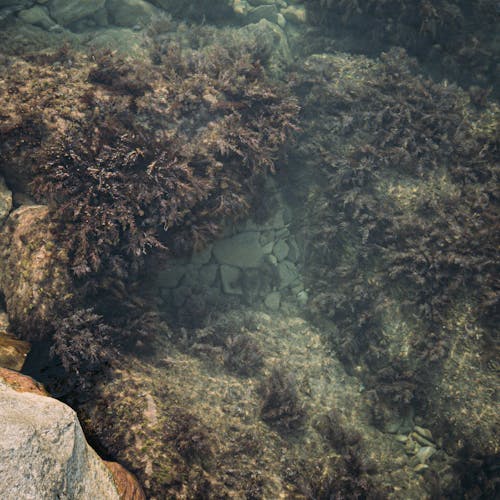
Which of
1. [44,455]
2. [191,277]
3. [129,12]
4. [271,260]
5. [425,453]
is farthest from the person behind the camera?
[129,12]

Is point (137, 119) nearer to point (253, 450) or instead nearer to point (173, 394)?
point (173, 394)

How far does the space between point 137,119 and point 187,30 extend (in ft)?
14.6

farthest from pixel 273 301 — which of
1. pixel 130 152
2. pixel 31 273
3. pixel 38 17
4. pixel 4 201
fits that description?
pixel 38 17

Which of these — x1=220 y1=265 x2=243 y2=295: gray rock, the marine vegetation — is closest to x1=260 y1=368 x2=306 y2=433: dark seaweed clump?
the marine vegetation

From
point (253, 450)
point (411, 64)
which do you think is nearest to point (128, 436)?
point (253, 450)

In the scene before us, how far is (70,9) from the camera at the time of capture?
879 centimetres

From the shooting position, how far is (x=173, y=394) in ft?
17.8

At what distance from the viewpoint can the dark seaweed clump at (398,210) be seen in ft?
22.7

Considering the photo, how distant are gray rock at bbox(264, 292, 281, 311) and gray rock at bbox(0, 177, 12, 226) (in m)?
5.48

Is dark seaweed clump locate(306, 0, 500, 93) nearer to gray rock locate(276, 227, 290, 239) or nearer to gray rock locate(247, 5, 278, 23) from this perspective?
gray rock locate(247, 5, 278, 23)

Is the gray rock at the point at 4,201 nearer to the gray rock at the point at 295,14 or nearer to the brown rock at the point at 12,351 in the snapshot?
the brown rock at the point at 12,351

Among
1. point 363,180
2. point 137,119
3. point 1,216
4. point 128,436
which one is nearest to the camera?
point 128,436

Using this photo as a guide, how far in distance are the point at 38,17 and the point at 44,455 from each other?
9759mm

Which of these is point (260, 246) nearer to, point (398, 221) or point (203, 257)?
point (203, 257)
